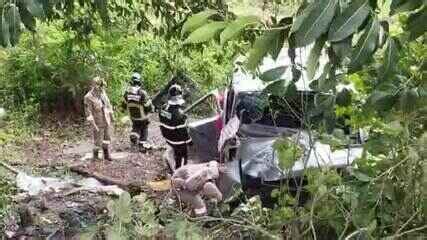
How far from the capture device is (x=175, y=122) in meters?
8.88

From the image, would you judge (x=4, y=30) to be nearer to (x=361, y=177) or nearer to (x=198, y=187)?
Answer: (x=361, y=177)

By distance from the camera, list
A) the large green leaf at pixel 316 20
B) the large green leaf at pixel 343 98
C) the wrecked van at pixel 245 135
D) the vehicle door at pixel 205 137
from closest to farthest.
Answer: the large green leaf at pixel 316 20, the large green leaf at pixel 343 98, the wrecked van at pixel 245 135, the vehicle door at pixel 205 137

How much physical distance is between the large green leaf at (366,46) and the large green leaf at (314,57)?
0.09 meters

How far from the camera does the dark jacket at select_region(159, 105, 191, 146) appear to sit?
29.0ft

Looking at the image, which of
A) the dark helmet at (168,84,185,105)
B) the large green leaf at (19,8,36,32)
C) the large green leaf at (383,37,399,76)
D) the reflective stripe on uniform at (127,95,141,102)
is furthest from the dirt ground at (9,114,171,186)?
the large green leaf at (383,37,399,76)

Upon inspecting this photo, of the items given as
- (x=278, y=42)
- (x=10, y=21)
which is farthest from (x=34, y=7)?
(x=278, y=42)

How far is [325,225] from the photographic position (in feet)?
9.66

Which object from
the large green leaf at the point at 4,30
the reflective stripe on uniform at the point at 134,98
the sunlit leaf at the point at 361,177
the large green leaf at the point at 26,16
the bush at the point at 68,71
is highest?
the large green leaf at the point at 26,16

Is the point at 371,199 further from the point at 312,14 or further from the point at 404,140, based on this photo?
the point at 312,14

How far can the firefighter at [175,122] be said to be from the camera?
8828 mm

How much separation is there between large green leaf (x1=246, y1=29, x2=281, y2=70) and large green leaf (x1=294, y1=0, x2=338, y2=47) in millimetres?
209

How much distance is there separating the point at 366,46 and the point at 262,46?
0.96 ft

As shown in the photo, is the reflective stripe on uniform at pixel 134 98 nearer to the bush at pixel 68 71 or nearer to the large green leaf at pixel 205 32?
the bush at pixel 68 71

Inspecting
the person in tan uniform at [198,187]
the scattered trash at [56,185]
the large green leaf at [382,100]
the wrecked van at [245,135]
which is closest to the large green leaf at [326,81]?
the large green leaf at [382,100]
